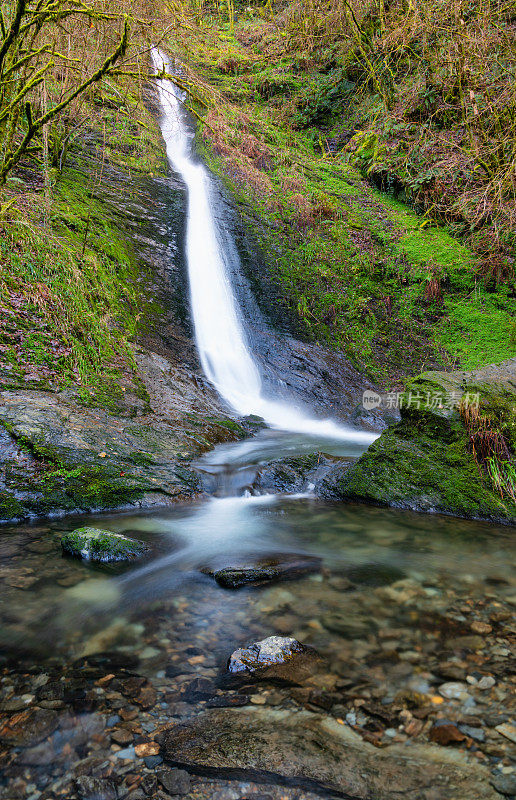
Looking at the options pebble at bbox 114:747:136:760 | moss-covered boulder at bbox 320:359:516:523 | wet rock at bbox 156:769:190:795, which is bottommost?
pebble at bbox 114:747:136:760

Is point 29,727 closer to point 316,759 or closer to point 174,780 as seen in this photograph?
point 174,780

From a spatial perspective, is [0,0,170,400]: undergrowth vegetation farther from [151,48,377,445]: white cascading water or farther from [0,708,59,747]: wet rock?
[0,708,59,747]: wet rock

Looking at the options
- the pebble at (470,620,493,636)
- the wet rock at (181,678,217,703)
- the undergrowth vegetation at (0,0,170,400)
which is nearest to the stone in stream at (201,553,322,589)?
the wet rock at (181,678,217,703)

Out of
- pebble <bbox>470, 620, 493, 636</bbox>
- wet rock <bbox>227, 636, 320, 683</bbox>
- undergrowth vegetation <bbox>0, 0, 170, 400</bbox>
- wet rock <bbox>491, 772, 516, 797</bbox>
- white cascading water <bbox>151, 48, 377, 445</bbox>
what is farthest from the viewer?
white cascading water <bbox>151, 48, 377, 445</bbox>

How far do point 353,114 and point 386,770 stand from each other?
17.9 meters

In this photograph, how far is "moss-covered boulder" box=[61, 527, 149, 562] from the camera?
3.02 m

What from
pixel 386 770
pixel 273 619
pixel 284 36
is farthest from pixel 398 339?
pixel 284 36

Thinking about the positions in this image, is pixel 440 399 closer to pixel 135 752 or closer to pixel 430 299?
pixel 135 752

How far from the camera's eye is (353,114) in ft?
50.3

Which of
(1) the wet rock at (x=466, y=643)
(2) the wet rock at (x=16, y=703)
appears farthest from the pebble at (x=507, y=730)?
(2) the wet rock at (x=16, y=703)

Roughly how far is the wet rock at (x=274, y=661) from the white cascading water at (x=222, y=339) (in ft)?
15.0

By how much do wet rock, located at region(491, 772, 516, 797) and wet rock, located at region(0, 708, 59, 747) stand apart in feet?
4.73

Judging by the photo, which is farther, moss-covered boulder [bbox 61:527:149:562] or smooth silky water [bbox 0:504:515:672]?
moss-covered boulder [bbox 61:527:149:562]

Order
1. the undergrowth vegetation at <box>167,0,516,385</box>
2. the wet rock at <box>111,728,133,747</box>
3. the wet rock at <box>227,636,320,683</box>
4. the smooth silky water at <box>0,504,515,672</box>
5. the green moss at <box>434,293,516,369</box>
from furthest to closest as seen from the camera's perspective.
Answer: the undergrowth vegetation at <box>167,0,516,385</box>, the green moss at <box>434,293,516,369</box>, the smooth silky water at <box>0,504,515,672</box>, the wet rock at <box>227,636,320,683</box>, the wet rock at <box>111,728,133,747</box>
